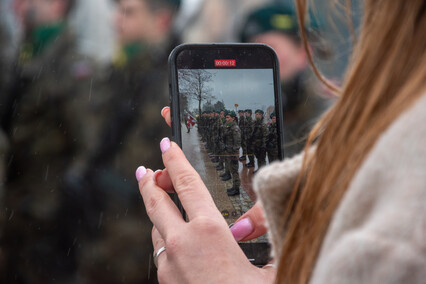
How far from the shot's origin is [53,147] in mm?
2234

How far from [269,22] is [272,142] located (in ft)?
4.29

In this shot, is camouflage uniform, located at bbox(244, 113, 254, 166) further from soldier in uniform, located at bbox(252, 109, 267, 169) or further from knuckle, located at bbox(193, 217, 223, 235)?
knuckle, located at bbox(193, 217, 223, 235)

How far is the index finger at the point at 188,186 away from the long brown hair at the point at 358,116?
231 mm

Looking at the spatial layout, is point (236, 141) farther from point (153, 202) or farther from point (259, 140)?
point (153, 202)

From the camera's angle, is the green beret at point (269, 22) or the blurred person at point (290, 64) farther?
the green beret at point (269, 22)

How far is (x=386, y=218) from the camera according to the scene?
1.04ft

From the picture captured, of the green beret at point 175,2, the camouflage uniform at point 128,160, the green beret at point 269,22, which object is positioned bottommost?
the camouflage uniform at point 128,160

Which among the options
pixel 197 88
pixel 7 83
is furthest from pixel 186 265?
pixel 7 83

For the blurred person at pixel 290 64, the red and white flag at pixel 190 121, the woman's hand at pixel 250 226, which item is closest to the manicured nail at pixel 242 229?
the woman's hand at pixel 250 226

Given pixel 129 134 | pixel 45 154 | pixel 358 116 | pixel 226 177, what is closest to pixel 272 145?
pixel 226 177

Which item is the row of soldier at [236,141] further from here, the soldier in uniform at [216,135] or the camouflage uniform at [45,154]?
the camouflage uniform at [45,154]

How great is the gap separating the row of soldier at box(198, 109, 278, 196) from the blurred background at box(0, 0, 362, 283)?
3.86ft

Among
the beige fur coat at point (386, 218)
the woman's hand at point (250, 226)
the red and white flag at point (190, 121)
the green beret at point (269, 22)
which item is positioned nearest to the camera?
the beige fur coat at point (386, 218)

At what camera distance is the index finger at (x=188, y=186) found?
653mm
